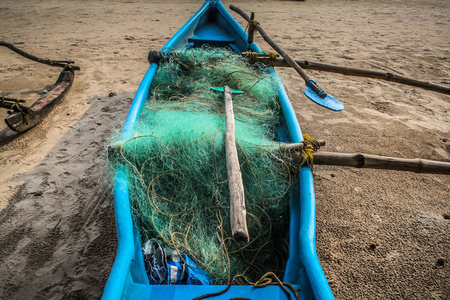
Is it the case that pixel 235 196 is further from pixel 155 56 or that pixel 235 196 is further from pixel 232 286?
pixel 155 56

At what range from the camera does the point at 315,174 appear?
12.8ft

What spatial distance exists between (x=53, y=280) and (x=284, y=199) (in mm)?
2250

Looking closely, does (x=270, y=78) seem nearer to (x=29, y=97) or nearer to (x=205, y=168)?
(x=205, y=168)

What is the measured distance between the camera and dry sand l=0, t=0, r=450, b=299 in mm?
2635

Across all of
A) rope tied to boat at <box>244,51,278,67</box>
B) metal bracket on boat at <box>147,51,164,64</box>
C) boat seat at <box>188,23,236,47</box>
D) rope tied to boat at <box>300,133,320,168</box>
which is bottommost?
rope tied to boat at <box>300,133,320,168</box>

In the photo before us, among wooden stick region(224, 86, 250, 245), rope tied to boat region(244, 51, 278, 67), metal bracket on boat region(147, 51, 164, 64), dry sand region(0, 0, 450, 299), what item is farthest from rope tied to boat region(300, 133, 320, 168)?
metal bracket on boat region(147, 51, 164, 64)

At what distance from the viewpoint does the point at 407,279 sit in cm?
264

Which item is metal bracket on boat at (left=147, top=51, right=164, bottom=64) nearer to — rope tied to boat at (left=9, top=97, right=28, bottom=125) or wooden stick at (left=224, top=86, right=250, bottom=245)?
rope tied to boat at (left=9, top=97, right=28, bottom=125)

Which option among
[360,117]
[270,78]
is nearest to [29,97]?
[270,78]

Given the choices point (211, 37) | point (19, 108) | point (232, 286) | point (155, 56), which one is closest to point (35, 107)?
point (19, 108)

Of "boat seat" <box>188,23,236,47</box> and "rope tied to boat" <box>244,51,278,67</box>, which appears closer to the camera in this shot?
"rope tied to boat" <box>244,51,278,67</box>

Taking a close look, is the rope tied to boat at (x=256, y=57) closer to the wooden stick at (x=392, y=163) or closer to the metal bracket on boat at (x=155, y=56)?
the metal bracket on boat at (x=155, y=56)

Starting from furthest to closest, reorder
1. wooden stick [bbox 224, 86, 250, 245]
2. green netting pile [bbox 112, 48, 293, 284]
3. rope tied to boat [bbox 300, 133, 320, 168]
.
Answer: rope tied to boat [bbox 300, 133, 320, 168] → green netting pile [bbox 112, 48, 293, 284] → wooden stick [bbox 224, 86, 250, 245]

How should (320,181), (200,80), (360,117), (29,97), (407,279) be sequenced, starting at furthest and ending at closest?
1. (29,97)
2. (360,117)
3. (200,80)
4. (320,181)
5. (407,279)
